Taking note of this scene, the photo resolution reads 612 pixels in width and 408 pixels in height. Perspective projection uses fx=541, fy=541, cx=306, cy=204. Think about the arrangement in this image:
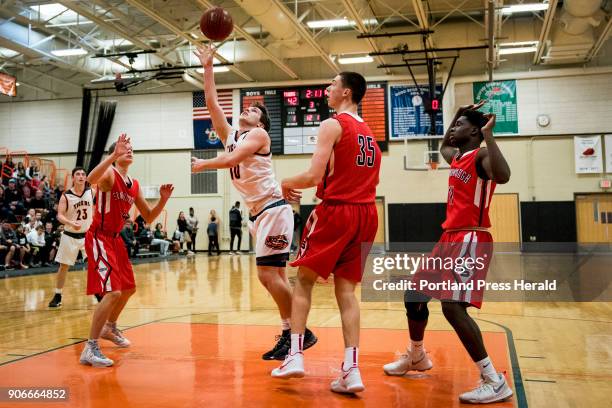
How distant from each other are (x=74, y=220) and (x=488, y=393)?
20.0 ft

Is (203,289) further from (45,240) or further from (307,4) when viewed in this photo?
(307,4)

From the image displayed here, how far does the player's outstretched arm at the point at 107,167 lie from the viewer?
4.01 meters

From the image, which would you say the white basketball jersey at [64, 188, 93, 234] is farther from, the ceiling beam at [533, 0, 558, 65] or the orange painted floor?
the ceiling beam at [533, 0, 558, 65]

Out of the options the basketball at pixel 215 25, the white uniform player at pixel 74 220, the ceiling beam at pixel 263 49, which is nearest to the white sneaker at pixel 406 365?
the basketball at pixel 215 25

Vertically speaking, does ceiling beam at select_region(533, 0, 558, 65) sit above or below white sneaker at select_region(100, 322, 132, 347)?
above

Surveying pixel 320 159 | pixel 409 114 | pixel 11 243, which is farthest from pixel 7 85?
pixel 320 159

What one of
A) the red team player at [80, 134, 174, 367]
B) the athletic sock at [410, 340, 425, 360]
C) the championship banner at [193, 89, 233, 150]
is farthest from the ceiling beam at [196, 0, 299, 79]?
the athletic sock at [410, 340, 425, 360]

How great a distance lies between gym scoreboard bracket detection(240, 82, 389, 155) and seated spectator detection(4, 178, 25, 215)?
829 centimetres

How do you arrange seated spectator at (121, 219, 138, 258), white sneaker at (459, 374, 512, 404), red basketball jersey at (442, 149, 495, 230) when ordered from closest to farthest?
white sneaker at (459, 374, 512, 404) → red basketball jersey at (442, 149, 495, 230) → seated spectator at (121, 219, 138, 258)

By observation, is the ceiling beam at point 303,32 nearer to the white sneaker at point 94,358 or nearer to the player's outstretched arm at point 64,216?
the player's outstretched arm at point 64,216

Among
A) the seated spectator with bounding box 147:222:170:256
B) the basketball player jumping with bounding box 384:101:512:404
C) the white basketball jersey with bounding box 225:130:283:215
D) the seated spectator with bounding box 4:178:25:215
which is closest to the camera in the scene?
the basketball player jumping with bounding box 384:101:512:404

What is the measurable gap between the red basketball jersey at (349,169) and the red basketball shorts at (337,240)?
62mm


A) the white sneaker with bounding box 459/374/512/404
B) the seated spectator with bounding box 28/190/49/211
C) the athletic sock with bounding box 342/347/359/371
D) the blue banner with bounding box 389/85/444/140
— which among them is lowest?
the white sneaker with bounding box 459/374/512/404

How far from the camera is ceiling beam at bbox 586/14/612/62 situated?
15056 millimetres
